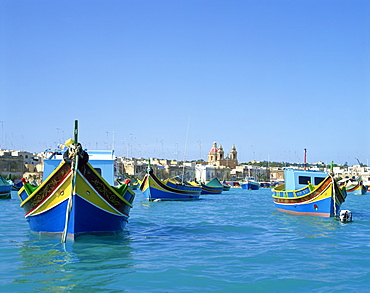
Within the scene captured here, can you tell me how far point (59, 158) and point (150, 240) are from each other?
19.4ft

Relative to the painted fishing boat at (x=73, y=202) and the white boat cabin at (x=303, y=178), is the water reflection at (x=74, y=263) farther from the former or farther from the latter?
the white boat cabin at (x=303, y=178)

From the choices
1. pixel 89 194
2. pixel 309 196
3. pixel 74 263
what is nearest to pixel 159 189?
pixel 309 196

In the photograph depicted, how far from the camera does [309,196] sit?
78.1 feet

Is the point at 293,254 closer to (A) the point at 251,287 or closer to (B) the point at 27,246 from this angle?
(A) the point at 251,287

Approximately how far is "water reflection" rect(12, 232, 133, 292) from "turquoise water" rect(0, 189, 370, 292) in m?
0.02

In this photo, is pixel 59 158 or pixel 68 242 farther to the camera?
pixel 59 158

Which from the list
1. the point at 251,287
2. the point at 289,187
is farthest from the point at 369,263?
the point at 289,187

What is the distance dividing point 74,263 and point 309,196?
15441 millimetres

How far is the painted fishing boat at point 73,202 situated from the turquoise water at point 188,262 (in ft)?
1.37

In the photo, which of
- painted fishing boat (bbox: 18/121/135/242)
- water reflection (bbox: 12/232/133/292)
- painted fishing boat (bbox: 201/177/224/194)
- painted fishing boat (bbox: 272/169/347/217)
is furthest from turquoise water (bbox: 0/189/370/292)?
painted fishing boat (bbox: 201/177/224/194)

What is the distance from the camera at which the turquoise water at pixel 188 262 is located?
375 inches

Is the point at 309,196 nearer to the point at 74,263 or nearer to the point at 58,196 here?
the point at 58,196

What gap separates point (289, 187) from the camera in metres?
27.1

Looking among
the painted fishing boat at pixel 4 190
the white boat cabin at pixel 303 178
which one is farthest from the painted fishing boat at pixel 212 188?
the white boat cabin at pixel 303 178
